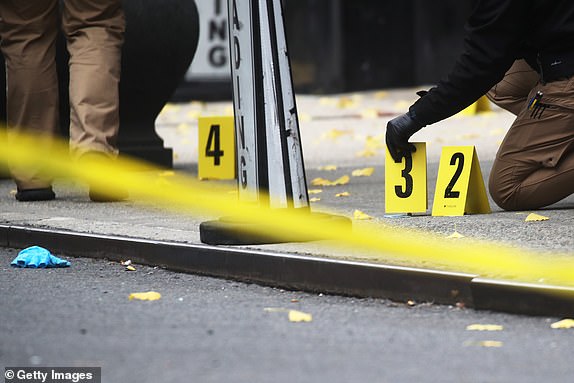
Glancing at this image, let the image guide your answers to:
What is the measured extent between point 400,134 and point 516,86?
2.38ft

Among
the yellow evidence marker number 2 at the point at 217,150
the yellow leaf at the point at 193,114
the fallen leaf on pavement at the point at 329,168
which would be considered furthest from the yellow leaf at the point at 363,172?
the yellow leaf at the point at 193,114

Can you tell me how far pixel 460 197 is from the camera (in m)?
5.41

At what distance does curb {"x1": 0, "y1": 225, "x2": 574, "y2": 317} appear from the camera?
397cm

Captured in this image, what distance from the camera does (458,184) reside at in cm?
541

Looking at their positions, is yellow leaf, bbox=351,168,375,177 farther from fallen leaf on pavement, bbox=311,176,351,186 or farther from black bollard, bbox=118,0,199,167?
black bollard, bbox=118,0,199,167

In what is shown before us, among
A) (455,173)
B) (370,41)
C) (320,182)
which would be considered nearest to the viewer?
(455,173)

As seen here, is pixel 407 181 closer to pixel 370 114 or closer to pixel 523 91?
pixel 523 91

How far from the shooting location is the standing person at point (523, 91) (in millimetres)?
5098

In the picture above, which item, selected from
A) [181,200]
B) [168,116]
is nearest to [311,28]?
[168,116]

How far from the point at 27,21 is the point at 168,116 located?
6.56m

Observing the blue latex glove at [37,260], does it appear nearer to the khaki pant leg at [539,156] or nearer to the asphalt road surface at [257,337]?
the asphalt road surface at [257,337]

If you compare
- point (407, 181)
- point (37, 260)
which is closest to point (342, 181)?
point (407, 181)

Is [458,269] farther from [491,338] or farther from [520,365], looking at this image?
[520,365]

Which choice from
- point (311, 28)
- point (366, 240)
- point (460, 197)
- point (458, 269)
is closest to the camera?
point (458, 269)
